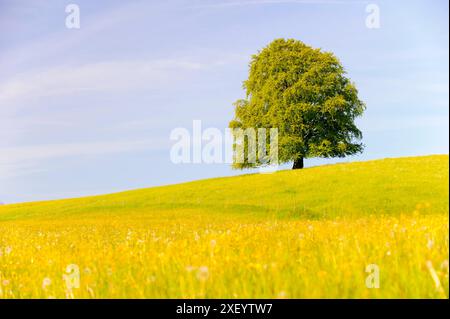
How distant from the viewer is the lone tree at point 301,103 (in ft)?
146

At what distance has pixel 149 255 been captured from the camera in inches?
282

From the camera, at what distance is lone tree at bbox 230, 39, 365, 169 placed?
146ft

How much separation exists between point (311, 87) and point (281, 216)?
891 inches

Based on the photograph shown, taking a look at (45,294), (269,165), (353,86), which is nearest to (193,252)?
(45,294)

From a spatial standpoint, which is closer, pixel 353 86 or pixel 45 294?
pixel 45 294

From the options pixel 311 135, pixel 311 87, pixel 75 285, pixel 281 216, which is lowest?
pixel 281 216

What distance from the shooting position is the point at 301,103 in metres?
44.5
